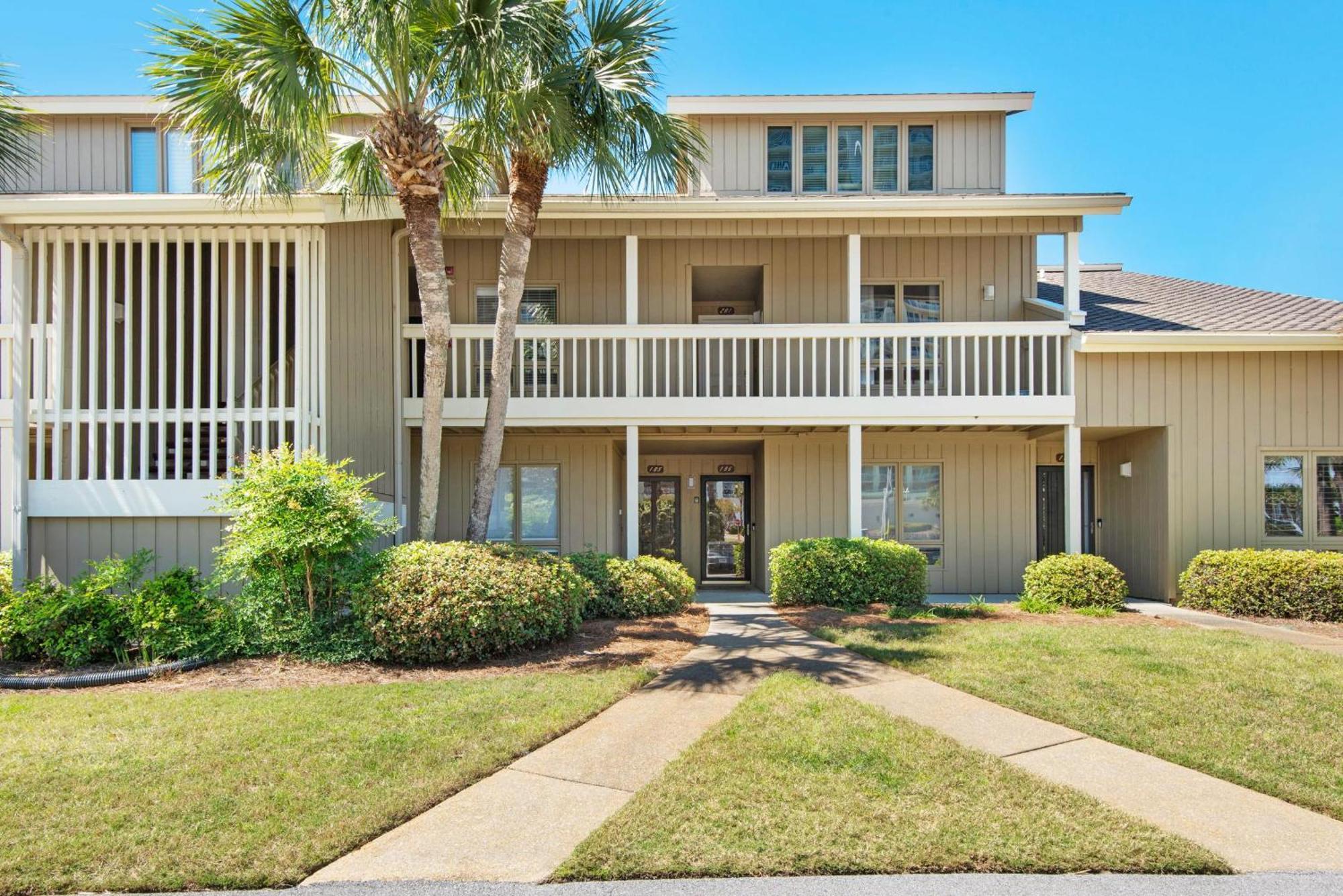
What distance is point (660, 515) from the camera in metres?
15.2

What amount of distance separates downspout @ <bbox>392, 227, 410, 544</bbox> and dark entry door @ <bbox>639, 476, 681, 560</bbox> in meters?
4.82

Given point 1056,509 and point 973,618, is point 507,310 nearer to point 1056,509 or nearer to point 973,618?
point 973,618

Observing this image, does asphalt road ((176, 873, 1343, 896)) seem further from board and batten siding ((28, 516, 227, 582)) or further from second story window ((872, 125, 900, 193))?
second story window ((872, 125, 900, 193))

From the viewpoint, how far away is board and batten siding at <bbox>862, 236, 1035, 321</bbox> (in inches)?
523

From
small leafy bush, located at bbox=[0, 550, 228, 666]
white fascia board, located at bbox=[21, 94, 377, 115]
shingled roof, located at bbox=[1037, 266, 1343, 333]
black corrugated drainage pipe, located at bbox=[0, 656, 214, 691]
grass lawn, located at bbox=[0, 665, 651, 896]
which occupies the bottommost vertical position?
black corrugated drainage pipe, located at bbox=[0, 656, 214, 691]

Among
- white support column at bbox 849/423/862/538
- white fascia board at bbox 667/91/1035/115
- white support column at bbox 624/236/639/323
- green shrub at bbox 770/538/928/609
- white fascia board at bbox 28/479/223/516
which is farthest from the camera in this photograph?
white fascia board at bbox 667/91/1035/115

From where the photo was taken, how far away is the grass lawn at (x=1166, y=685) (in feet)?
15.3

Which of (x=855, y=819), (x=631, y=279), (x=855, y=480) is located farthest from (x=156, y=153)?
(x=855, y=819)

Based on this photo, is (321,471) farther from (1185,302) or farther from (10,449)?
(1185,302)

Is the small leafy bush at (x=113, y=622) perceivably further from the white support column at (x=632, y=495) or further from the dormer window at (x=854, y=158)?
the dormer window at (x=854, y=158)

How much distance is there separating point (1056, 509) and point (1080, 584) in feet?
13.1

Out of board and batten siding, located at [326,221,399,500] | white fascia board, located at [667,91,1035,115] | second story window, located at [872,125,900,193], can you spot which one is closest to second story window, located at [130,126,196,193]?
board and batten siding, located at [326,221,399,500]

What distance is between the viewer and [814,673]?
21.8ft

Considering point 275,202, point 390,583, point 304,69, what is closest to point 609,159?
point 304,69
